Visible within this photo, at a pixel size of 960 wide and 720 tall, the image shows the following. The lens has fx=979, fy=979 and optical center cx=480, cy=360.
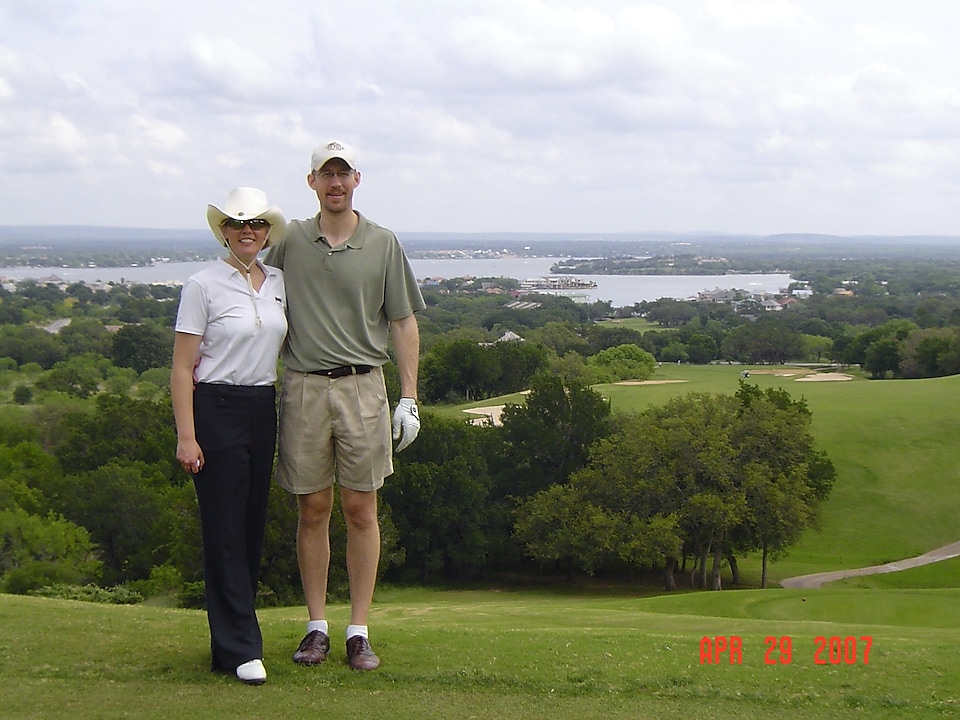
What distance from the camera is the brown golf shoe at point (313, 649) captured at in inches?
236

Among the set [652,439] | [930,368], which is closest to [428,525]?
[652,439]

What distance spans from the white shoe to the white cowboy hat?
246 centimetres

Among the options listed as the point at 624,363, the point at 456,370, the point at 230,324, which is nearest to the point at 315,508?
the point at 230,324

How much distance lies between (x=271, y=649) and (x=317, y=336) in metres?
2.14

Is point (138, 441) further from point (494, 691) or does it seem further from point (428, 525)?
point (494, 691)

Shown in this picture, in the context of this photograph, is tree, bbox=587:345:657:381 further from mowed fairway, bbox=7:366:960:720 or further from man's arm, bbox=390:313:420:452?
man's arm, bbox=390:313:420:452

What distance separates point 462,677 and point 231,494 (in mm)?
1748

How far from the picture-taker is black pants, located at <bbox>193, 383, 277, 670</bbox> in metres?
5.71

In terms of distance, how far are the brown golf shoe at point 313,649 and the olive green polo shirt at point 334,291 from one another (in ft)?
5.62

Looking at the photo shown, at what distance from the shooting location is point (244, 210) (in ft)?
18.7

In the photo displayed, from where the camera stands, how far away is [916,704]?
5586mm

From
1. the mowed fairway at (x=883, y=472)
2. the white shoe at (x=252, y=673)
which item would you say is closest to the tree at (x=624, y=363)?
the mowed fairway at (x=883, y=472)

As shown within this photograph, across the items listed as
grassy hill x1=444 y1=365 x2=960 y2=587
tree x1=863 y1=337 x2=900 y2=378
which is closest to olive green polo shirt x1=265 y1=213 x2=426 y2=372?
grassy hill x1=444 y1=365 x2=960 y2=587

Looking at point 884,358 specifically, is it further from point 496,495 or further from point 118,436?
point 118,436
